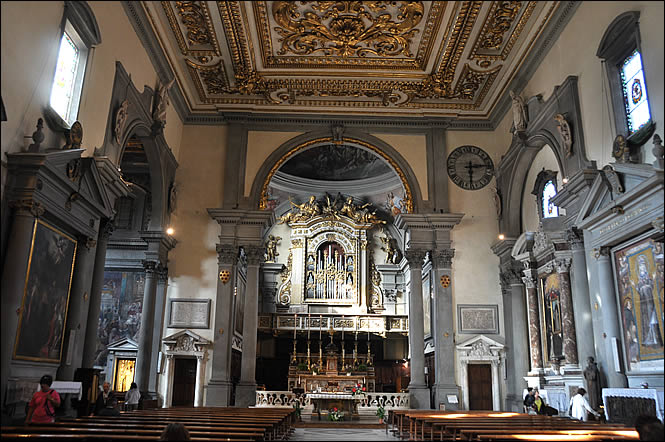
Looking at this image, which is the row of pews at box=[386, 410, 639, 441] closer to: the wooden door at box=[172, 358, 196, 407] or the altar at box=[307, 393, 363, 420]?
the altar at box=[307, 393, 363, 420]

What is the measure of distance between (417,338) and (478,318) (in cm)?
196

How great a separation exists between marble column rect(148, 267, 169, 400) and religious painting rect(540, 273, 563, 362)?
35.4ft

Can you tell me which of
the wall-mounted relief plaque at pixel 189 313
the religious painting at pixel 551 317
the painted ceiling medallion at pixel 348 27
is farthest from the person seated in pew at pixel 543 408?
the painted ceiling medallion at pixel 348 27

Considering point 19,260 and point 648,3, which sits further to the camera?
point 648,3

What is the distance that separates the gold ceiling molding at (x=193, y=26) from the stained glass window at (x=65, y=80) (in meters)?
3.42

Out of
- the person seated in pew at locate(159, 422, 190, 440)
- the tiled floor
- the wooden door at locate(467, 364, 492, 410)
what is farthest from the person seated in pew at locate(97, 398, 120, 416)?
the wooden door at locate(467, 364, 492, 410)

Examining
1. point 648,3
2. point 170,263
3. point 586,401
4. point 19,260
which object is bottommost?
point 586,401

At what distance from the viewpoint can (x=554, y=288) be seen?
550 inches

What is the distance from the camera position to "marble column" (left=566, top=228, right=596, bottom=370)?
11.6 m

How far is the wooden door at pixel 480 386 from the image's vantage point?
16.5 metres

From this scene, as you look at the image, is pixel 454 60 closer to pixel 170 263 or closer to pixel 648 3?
pixel 648 3

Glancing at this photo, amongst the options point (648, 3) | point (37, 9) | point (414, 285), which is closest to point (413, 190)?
point (414, 285)

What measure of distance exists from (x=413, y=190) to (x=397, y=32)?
5.28 m

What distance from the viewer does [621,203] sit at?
32.3ft
